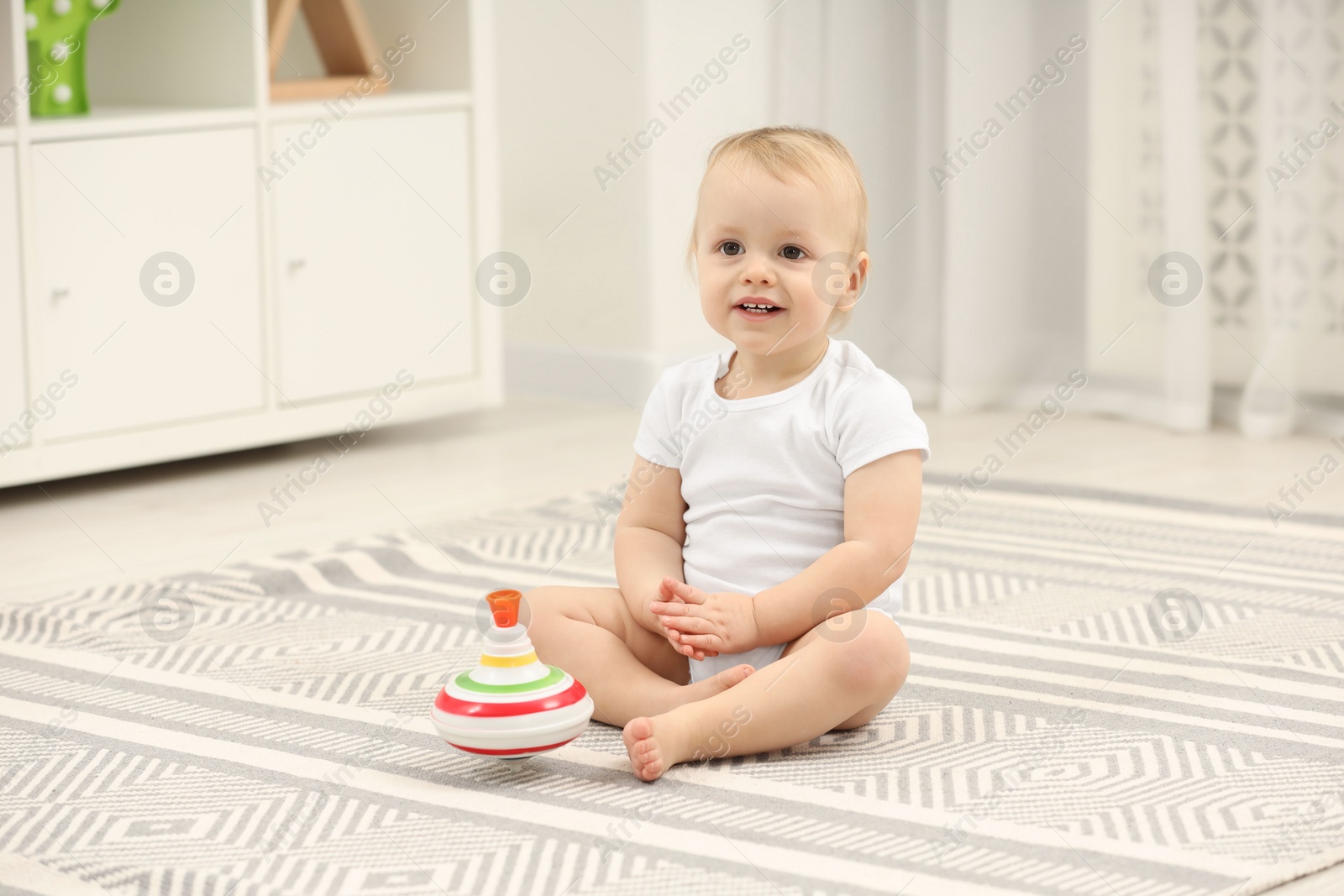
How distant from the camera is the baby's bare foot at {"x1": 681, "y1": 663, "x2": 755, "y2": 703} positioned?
1.01 m

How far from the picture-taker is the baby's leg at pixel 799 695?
38.9 inches

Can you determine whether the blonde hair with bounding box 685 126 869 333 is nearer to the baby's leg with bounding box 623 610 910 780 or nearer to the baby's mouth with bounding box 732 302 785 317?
the baby's mouth with bounding box 732 302 785 317

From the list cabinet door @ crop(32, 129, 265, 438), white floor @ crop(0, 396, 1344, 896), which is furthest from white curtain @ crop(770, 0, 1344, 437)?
cabinet door @ crop(32, 129, 265, 438)

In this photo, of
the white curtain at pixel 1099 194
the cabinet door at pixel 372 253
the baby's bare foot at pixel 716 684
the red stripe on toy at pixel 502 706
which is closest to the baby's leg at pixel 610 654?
the baby's bare foot at pixel 716 684

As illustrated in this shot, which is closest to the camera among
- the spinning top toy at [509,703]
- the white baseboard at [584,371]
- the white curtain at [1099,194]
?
the spinning top toy at [509,703]

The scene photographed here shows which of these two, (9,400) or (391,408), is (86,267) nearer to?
(9,400)

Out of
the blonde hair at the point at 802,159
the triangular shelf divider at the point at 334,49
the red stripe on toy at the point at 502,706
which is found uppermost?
the triangular shelf divider at the point at 334,49

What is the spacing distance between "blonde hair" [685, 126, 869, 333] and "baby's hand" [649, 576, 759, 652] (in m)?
0.22

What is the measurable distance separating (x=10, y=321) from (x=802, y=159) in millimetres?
1101

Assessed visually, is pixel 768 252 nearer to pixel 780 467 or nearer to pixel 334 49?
pixel 780 467

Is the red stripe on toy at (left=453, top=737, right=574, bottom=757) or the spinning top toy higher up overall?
the spinning top toy

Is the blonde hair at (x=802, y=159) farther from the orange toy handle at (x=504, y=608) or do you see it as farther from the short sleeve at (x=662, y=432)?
the orange toy handle at (x=504, y=608)

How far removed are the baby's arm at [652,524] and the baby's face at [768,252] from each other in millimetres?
121

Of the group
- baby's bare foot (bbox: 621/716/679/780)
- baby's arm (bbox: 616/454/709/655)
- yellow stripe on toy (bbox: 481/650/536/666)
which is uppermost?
baby's arm (bbox: 616/454/709/655)
